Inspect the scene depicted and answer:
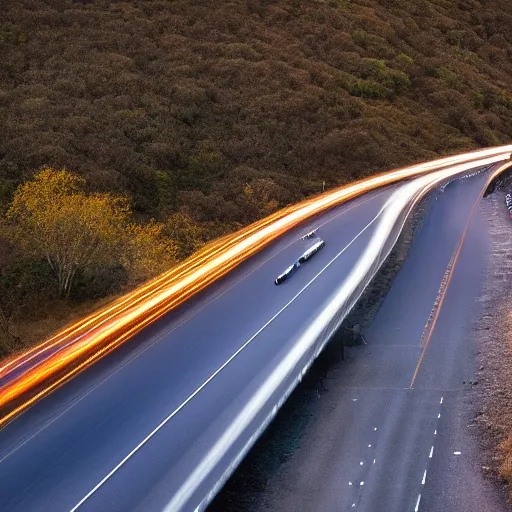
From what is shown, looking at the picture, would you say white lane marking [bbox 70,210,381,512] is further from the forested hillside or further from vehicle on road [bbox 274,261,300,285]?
the forested hillside

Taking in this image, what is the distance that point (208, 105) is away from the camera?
61312 millimetres

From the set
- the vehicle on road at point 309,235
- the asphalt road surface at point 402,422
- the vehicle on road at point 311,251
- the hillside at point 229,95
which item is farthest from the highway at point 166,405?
the hillside at point 229,95

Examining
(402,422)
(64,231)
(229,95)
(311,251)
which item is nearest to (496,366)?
(402,422)

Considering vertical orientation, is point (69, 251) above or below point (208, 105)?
below

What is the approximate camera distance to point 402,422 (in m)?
21.0

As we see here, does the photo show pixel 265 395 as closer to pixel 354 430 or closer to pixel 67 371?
pixel 354 430

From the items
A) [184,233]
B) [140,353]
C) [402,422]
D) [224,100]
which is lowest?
[402,422]

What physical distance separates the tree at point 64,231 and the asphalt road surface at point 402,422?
12.6m

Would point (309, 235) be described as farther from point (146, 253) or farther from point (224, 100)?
point (224, 100)

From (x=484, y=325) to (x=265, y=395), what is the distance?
11584 millimetres

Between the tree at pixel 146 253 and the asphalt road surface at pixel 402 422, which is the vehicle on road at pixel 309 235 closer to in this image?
the asphalt road surface at pixel 402 422

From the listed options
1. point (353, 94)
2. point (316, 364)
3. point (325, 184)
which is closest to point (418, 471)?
point (316, 364)

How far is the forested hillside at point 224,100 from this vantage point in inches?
1817

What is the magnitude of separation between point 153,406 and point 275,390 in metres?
3.60
